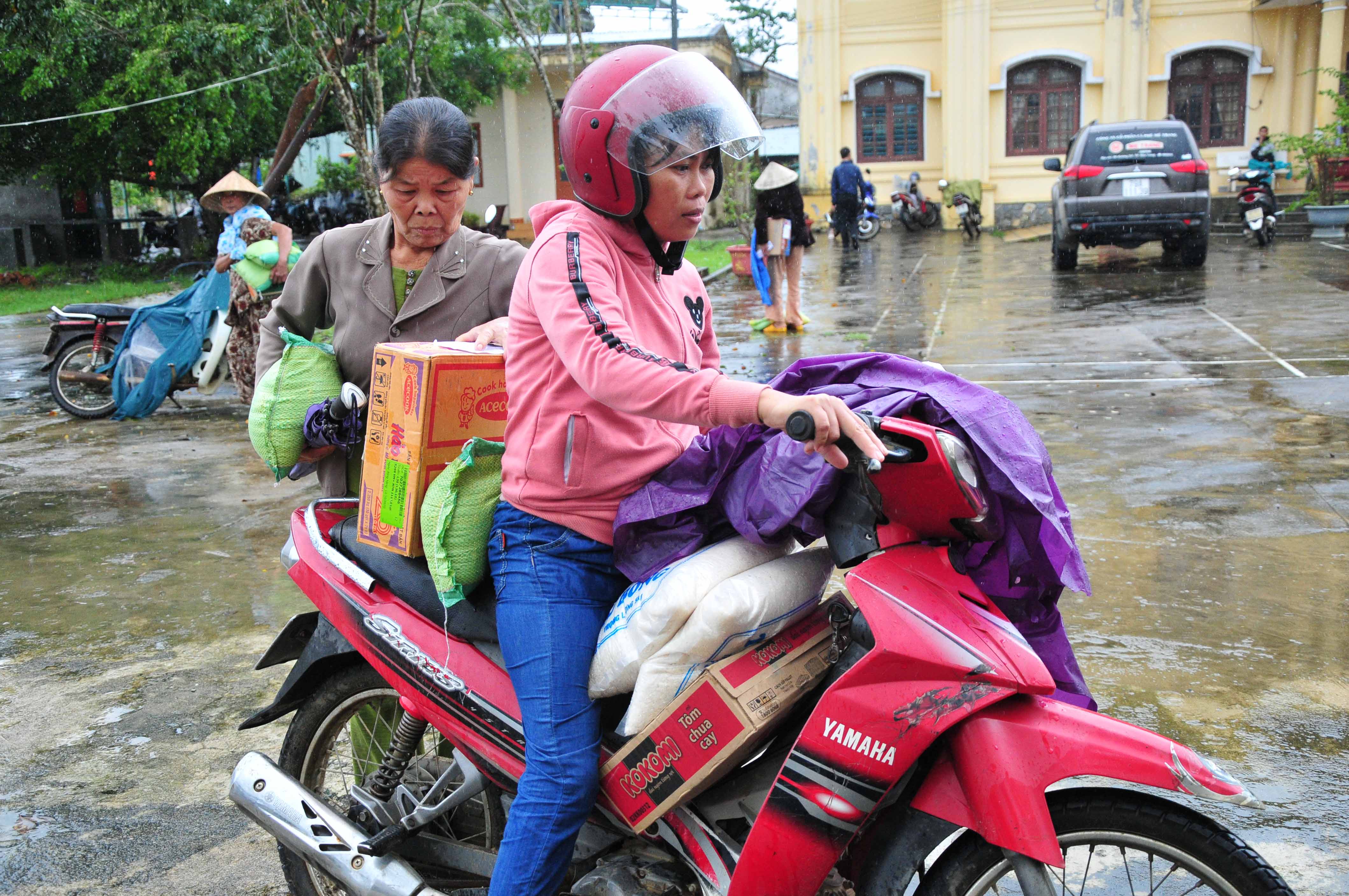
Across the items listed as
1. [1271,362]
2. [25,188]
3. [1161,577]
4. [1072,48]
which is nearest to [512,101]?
[25,188]

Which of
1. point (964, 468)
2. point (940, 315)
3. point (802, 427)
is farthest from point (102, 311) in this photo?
point (964, 468)

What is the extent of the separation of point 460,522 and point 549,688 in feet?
1.20

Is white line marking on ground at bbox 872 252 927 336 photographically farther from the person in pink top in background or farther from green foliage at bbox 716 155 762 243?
the person in pink top in background

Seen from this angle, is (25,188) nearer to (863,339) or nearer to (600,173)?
(863,339)

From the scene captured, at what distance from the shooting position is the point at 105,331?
29.9 feet

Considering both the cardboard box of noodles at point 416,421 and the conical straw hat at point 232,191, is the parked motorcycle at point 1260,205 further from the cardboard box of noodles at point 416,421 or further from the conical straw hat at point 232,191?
the cardboard box of noodles at point 416,421

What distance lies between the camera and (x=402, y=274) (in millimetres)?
2859

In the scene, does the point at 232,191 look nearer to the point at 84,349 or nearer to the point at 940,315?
the point at 84,349

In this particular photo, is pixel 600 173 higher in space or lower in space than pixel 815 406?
higher

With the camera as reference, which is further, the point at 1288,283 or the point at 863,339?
the point at 1288,283

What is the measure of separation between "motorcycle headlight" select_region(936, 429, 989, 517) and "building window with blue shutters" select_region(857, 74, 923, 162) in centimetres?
2528

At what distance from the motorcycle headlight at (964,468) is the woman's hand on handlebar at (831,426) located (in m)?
0.09

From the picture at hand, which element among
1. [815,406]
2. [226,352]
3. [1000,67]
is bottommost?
[226,352]

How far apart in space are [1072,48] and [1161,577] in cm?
2246
